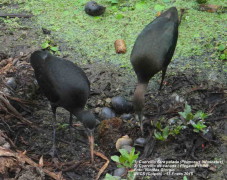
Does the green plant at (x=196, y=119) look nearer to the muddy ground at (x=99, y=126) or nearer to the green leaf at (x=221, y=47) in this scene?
the muddy ground at (x=99, y=126)

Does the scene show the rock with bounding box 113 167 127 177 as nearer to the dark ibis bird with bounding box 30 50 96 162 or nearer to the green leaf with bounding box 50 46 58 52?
the dark ibis bird with bounding box 30 50 96 162

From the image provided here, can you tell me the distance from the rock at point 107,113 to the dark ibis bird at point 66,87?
524 mm

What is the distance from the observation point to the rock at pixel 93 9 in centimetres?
683

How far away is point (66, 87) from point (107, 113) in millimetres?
786

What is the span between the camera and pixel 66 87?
4410 millimetres

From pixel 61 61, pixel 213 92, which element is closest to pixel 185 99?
pixel 213 92

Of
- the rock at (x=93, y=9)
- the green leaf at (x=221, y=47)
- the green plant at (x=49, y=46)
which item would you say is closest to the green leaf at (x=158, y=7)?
the rock at (x=93, y=9)

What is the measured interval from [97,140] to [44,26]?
2.82 m

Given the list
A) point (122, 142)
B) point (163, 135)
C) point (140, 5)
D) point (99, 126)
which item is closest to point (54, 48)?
point (140, 5)

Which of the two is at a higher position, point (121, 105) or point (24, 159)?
point (24, 159)

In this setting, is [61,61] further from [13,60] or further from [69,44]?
[69,44]

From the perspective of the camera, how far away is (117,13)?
22.9 ft

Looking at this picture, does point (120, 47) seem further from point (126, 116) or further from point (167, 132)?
point (167, 132)

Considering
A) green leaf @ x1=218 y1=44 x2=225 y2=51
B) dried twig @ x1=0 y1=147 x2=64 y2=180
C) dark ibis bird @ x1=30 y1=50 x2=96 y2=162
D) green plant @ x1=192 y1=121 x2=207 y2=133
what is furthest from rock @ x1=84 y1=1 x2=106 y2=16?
dried twig @ x1=0 y1=147 x2=64 y2=180
